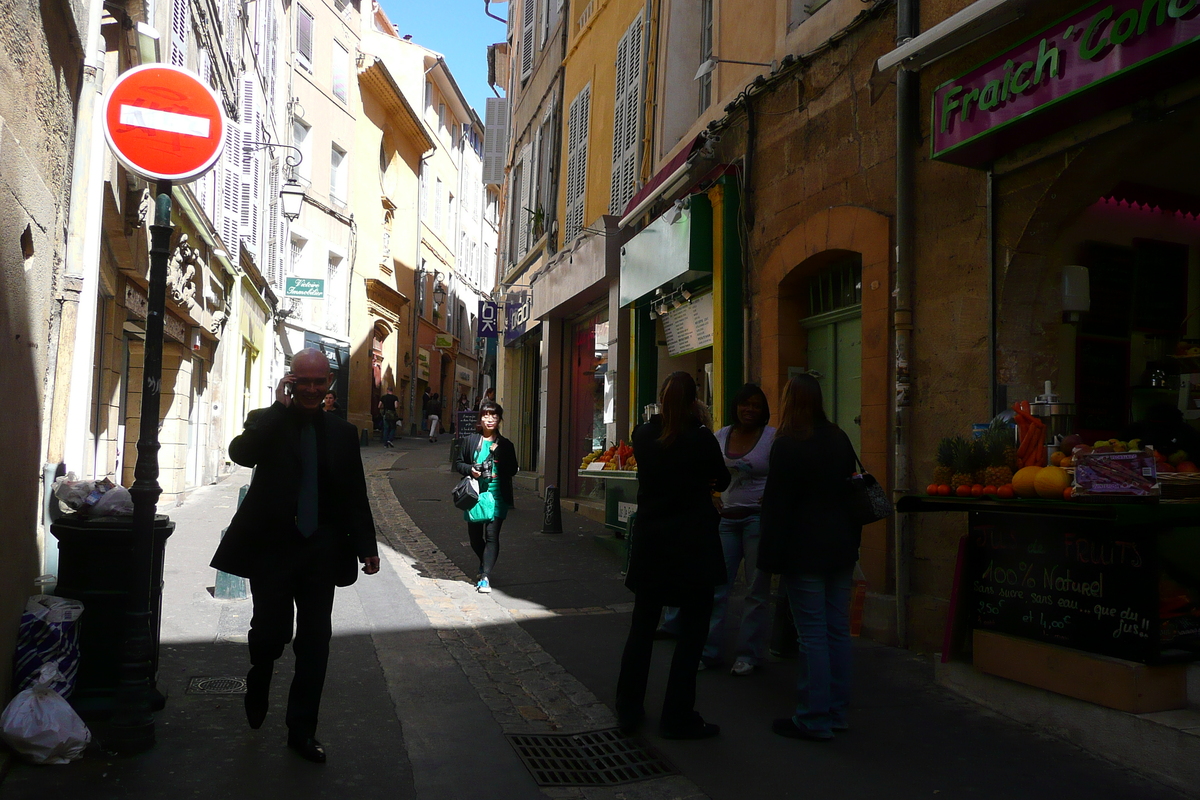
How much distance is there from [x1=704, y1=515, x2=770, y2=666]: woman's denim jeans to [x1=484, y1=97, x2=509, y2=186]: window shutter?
18489 mm

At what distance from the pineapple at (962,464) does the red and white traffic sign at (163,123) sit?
3725 millimetres

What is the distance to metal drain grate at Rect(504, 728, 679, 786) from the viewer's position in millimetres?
4020

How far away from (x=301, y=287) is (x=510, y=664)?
60.1 ft

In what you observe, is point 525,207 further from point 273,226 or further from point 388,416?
point 388,416

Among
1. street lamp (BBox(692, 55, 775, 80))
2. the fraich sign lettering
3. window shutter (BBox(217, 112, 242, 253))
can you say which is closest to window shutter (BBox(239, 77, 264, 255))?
window shutter (BBox(217, 112, 242, 253))

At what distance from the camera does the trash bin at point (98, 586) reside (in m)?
4.38

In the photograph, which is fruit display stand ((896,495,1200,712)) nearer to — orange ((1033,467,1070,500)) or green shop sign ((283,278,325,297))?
orange ((1033,467,1070,500))

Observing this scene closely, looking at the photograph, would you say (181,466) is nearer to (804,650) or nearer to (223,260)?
(223,260)

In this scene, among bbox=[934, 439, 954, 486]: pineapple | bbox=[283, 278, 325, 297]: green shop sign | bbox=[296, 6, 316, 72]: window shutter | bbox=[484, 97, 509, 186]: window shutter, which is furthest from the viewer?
bbox=[296, 6, 316, 72]: window shutter

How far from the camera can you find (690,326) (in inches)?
411

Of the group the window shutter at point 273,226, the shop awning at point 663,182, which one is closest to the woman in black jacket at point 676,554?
the shop awning at point 663,182

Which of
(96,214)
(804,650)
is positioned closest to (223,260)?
(96,214)

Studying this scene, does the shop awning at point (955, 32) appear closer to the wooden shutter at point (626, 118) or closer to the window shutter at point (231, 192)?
the wooden shutter at point (626, 118)

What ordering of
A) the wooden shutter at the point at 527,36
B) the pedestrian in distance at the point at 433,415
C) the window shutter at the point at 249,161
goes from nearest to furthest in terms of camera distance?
the window shutter at the point at 249,161 < the wooden shutter at the point at 527,36 < the pedestrian in distance at the point at 433,415
